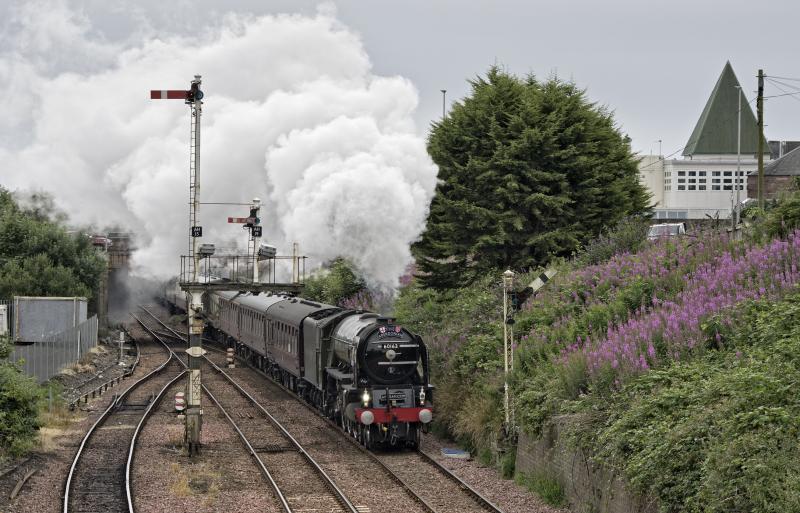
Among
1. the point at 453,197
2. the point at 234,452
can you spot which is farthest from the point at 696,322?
the point at 453,197

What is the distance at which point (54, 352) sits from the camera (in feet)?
113

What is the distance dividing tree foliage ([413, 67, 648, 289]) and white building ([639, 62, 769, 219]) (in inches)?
1870

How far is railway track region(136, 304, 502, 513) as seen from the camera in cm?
1720

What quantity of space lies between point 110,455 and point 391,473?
263 inches

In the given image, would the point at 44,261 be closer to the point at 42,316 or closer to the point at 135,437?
the point at 42,316

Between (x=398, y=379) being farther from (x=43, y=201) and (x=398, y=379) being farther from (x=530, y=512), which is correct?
(x=43, y=201)

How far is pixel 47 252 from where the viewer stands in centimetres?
4872

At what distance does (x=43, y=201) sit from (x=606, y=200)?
4311 centimetres

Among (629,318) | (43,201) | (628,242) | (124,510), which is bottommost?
(124,510)

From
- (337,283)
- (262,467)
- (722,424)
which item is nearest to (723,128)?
(337,283)

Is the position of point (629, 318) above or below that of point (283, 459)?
above

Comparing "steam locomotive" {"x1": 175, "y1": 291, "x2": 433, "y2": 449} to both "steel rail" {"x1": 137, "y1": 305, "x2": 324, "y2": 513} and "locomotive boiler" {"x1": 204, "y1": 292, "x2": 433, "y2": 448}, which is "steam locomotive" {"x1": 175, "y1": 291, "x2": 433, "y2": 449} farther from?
"steel rail" {"x1": 137, "y1": 305, "x2": 324, "y2": 513}

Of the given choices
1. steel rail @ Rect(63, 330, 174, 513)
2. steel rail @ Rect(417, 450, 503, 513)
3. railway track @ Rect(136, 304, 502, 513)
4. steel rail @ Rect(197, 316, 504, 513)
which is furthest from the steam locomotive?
steel rail @ Rect(63, 330, 174, 513)

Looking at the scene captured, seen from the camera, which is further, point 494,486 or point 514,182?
point 514,182
